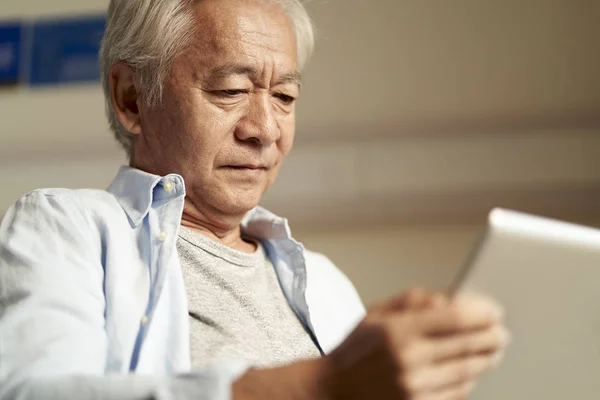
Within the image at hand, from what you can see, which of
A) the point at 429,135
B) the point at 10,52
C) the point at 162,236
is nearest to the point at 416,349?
the point at 162,236

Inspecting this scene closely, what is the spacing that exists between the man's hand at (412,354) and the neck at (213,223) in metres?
0.56

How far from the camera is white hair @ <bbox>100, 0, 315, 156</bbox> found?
1118mm

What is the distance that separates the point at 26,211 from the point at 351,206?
1066mm

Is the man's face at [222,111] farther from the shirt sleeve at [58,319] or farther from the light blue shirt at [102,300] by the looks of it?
the shirt sleeve at [58,319]

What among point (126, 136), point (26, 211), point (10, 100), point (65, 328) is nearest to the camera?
point (65, 328)

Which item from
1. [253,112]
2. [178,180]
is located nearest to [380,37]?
[253,112]

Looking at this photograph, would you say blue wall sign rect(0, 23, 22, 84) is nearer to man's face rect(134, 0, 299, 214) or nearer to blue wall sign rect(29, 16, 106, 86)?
blue wall sign rect(29, 16, 106, 86)

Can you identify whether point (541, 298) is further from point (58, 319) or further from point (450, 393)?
point (58, 319)

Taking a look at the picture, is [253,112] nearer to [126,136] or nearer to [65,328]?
[126,136]

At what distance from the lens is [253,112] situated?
1.12 m

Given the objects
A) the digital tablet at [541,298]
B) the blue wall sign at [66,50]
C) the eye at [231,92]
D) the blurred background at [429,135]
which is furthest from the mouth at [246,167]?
the blue wall sign at [66,50]

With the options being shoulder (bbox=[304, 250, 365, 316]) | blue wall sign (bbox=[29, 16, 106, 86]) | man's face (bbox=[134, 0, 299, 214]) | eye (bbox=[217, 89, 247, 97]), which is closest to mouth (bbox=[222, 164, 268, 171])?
man's face (bbox=[134, 0, 299, 214])

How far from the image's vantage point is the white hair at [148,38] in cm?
112

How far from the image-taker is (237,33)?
3.63 ft
